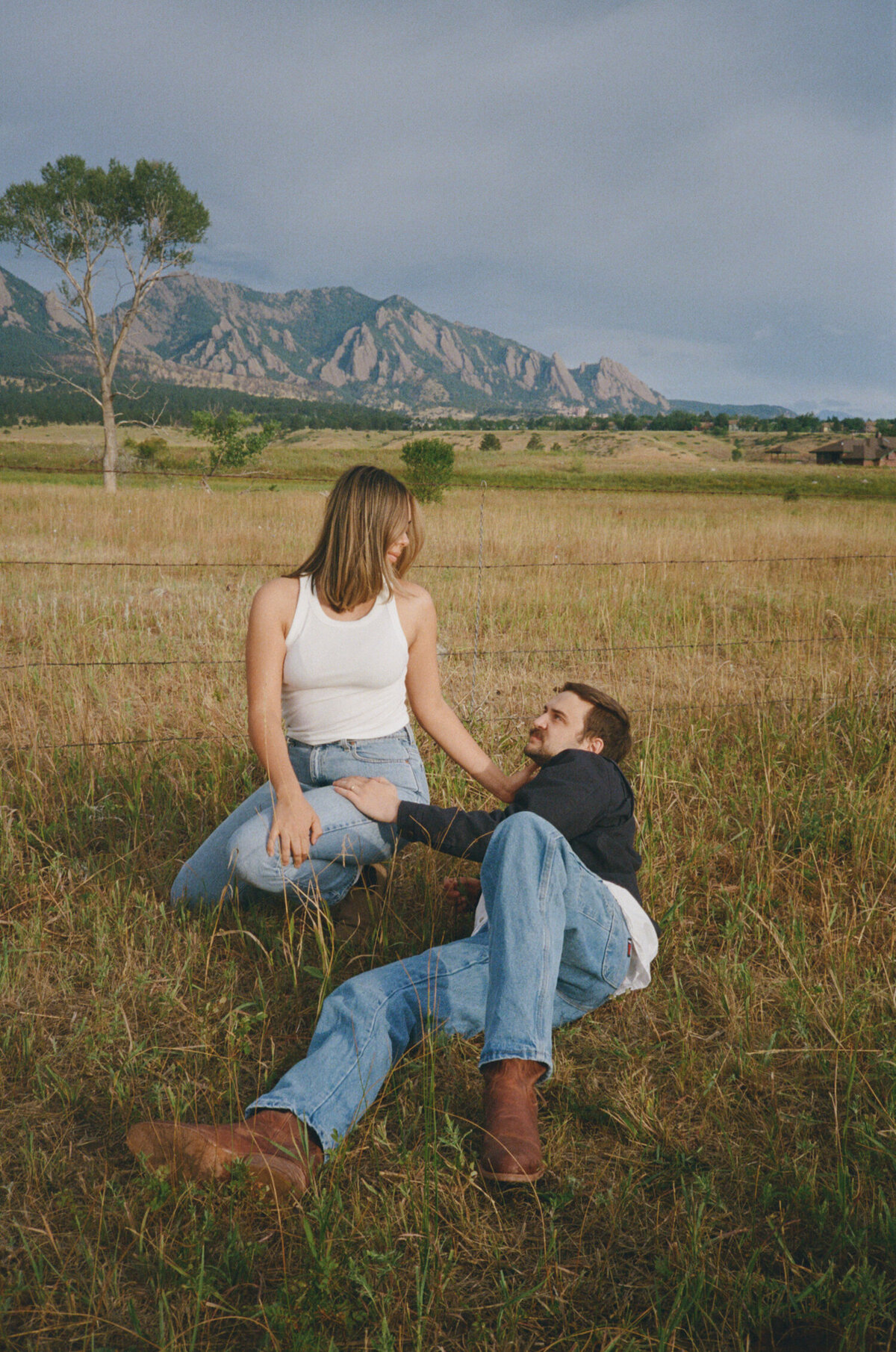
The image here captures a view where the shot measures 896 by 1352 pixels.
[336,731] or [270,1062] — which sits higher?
[336,731]

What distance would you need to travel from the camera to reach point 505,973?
190cm

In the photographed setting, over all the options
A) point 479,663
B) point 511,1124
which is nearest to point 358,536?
point 511,1124

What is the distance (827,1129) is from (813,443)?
320 feet

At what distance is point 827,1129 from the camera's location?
1966 millimetres

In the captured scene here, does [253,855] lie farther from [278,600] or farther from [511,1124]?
[511,1124]

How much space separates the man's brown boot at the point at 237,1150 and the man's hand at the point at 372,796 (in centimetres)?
99

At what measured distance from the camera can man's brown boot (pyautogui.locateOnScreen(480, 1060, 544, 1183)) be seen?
1716 mm

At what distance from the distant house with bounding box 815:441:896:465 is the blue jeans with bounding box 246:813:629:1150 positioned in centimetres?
7967

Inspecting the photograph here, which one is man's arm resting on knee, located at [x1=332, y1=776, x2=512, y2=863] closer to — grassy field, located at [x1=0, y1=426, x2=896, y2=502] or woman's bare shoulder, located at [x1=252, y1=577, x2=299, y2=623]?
woman's bare shoulder, located at [x1=252, y1=577, x2=299, y2=623]

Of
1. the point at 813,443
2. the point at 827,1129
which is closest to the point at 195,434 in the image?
the point at 827,1129

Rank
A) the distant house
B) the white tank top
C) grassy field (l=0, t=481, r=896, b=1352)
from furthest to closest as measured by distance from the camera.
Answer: the distant house → the white tank top → grassy field (l=0, t=481, r=896, b=1352)

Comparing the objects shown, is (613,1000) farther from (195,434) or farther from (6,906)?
(195,434)

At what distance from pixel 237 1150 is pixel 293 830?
0.92 meters

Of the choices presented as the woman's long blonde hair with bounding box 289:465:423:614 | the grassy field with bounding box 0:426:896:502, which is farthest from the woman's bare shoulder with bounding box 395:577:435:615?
the grassy field with bounding box 0:426:896:502
